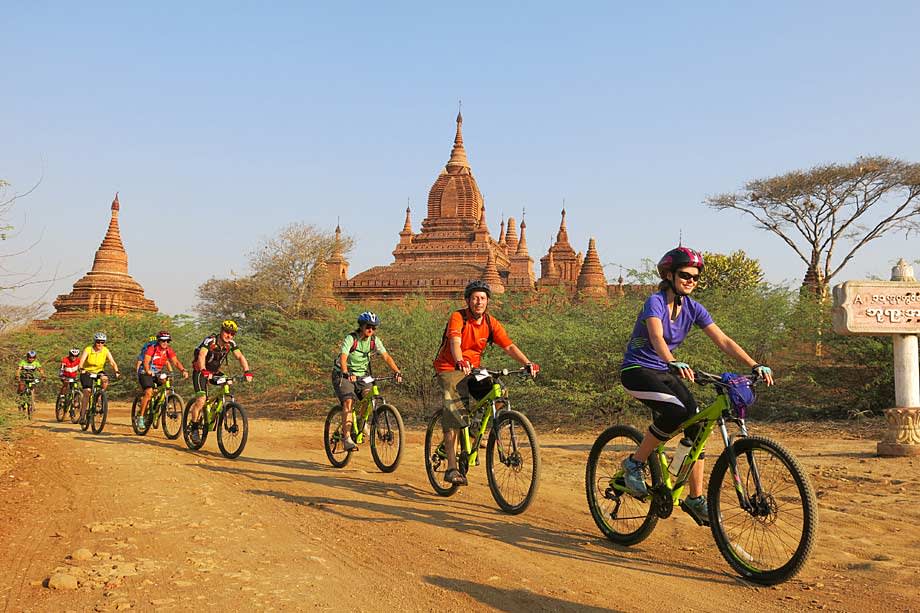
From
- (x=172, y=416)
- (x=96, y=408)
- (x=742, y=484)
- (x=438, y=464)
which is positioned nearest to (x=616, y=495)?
(x=742, y=484)

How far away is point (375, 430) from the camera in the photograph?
7.56 m

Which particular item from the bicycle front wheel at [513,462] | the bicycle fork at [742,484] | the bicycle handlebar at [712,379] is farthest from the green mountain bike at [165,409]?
the bicycle fork at [742,484]

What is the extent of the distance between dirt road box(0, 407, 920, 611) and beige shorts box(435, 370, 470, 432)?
669 mm

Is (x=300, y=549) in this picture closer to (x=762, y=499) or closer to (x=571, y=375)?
(x=762, y=499)

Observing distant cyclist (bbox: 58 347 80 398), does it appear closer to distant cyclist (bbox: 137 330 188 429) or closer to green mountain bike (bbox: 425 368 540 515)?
distant cyclist (bbox: 137 330 188 429)

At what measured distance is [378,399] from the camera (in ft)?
25.2

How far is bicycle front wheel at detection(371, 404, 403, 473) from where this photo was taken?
730 cm

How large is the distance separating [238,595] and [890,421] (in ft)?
27.4

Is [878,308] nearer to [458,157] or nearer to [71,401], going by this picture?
[71,401]

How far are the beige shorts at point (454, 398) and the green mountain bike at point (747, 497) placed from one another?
6.05 ft

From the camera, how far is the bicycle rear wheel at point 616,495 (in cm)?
A: 444

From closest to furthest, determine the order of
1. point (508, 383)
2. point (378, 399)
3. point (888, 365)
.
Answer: point (378, 399) < point (888, 365) < point (508, 383)

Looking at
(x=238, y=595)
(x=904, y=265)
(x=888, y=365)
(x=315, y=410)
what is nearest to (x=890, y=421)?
(x=904, y=265)

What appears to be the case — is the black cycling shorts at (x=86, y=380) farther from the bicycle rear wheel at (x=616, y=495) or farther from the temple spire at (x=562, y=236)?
the temple spire at (x=562, y=236)
